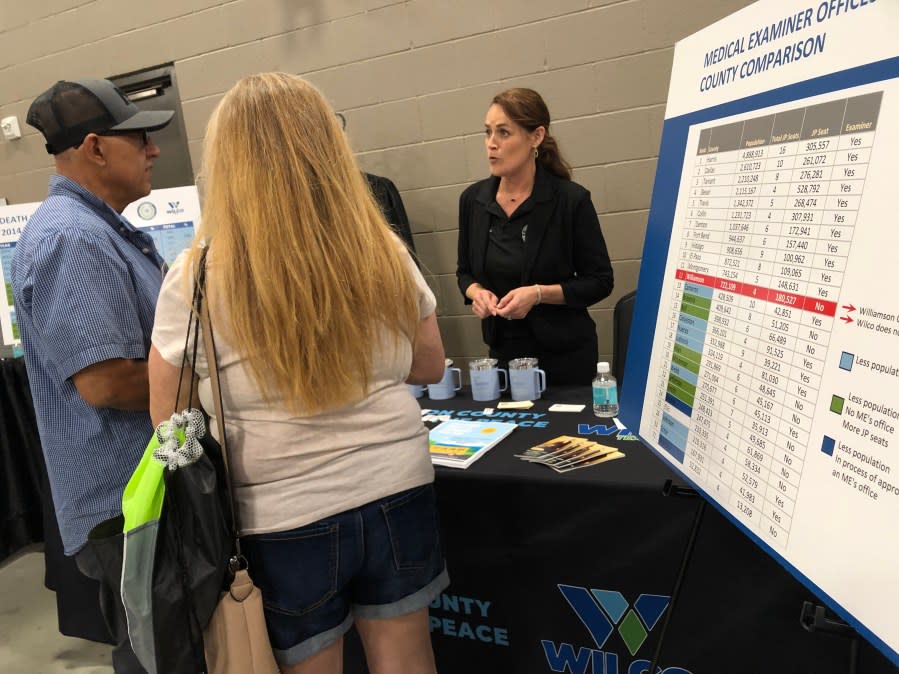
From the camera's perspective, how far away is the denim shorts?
1124 mm

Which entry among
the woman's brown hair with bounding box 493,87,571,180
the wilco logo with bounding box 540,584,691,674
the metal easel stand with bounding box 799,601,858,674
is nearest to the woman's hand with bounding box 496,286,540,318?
the woman's brown hair with bounding box 493,87,571,180

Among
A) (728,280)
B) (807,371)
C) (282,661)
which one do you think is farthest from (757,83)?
(282,661)

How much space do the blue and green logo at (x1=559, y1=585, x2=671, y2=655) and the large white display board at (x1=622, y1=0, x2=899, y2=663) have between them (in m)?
0.48

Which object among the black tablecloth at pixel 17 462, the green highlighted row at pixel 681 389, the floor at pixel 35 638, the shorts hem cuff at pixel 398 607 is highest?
the green highlighted row at pixel 681 389

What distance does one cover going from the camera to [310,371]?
1052mm

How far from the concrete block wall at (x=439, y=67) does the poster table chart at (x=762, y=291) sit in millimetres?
2007

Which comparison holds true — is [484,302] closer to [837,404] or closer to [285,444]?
[285,444]

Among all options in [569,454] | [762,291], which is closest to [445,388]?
[569,454]

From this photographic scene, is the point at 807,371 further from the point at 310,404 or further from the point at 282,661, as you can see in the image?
the point at 282,661

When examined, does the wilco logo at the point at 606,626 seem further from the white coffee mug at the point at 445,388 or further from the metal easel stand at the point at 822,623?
the white coffee mug at the point at 445,388

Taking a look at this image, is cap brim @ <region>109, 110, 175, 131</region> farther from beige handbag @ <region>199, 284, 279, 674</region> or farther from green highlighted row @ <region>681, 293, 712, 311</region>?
green highlighted row @ <region>681, 293, 712, 311</region>

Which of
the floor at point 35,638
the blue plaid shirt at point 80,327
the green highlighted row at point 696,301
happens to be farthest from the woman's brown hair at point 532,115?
the floor at point 35,638

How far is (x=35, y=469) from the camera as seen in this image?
3.03 meters

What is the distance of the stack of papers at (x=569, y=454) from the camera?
151 cm
